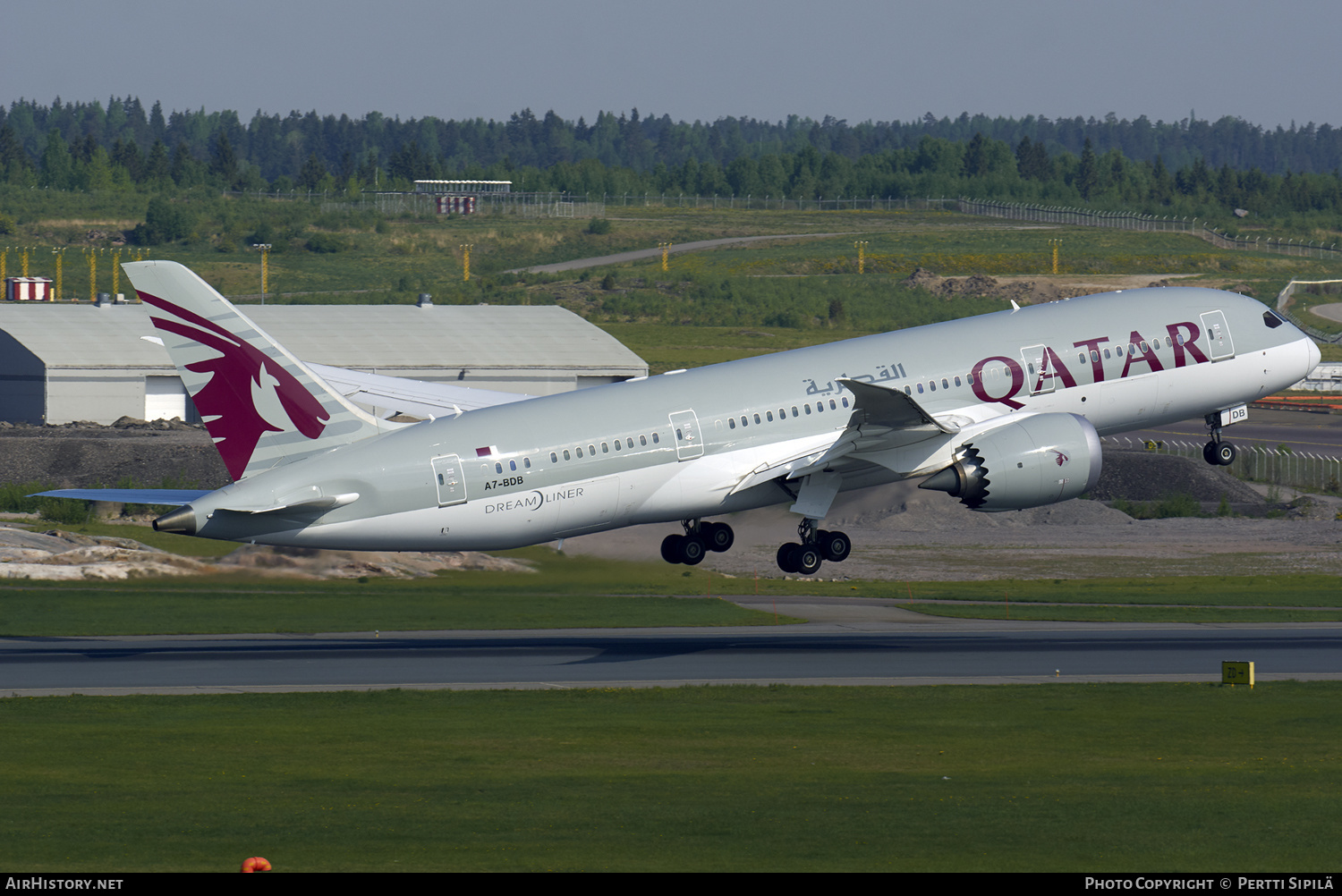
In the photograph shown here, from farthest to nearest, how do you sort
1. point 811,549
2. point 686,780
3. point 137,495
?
point 811,549
point 137,495
point 686,780

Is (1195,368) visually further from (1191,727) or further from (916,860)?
(916,860)

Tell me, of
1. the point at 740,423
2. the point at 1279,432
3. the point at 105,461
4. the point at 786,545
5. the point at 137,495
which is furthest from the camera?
→ the point at 1279,432

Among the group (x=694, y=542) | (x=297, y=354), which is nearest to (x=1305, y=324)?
(x=297, y=354)

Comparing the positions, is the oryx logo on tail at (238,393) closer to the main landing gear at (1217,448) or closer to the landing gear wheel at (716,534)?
the landing gear wheel at (716,534)

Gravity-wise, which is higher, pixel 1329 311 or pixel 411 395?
pixel 1329 311

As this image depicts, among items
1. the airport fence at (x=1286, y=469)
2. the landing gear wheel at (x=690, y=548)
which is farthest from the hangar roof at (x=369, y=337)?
the landing gear wheel at (x=690, y=548)

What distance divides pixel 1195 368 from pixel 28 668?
36553 millimetres

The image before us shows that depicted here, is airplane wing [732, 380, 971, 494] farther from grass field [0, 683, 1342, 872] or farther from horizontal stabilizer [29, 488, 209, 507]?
horizontal stabilizer [29, 488, 209, 507]

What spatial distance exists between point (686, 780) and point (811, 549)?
1473 centimetres

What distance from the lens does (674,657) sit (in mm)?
58062

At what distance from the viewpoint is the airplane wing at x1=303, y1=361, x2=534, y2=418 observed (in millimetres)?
54906

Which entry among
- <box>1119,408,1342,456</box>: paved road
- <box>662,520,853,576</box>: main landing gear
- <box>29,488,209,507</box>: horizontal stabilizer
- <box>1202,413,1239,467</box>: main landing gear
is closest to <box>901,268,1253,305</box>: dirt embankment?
<box>1119,408,1342,456</box>: paved road

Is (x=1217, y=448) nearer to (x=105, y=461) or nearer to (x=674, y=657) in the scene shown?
(x=674, y=657)

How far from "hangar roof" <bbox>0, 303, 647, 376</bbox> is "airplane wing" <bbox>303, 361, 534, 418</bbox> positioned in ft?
182
